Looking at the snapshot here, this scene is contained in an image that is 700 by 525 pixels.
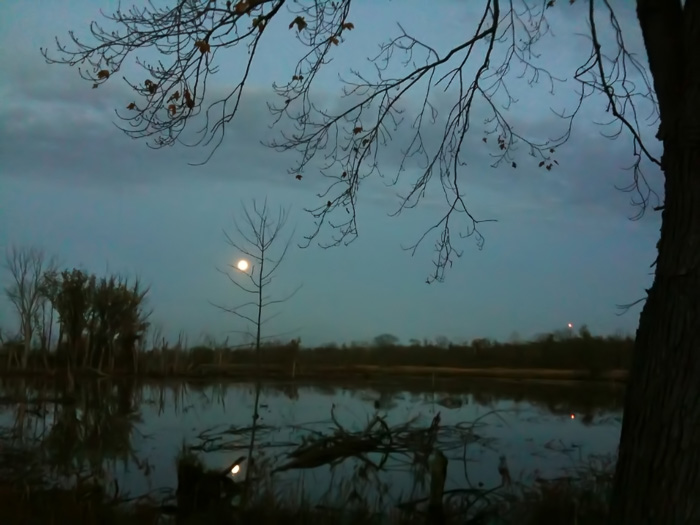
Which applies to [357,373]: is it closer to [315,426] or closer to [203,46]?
[315,426]

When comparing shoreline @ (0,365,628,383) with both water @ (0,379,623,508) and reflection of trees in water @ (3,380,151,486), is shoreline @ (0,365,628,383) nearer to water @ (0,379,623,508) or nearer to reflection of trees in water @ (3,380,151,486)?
water @ (0,379,623,508)

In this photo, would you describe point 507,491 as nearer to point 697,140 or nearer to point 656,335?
point 656,335

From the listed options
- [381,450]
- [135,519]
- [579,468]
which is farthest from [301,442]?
[579,468]

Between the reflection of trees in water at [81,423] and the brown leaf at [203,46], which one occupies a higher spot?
the brown leaf at [203,46]

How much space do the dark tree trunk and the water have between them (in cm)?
383

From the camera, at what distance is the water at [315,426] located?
829 cm

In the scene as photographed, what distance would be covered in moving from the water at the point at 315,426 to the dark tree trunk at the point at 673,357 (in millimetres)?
3826

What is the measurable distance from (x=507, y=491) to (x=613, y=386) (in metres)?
3.94

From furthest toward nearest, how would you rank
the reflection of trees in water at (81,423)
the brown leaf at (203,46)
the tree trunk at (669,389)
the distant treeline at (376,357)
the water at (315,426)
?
→ the distant treeline at (376,357) → the reflection of trees in water at (81,423) → the water at (315,426) → the brown leaf at (203,46) → the tree trunk at (669,389)

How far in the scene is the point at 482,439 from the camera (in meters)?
9.60

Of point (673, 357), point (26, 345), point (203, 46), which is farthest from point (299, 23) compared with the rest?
point (26, 345)

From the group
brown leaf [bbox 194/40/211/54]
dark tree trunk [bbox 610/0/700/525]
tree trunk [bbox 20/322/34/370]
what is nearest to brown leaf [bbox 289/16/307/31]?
brown leaf [bbox 194/40/211/54]

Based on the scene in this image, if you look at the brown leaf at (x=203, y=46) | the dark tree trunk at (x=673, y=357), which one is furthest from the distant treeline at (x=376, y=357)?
the dark tree trunk at (x=673, y=357)

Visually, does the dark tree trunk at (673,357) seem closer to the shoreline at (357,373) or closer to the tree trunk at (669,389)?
the tree trunk at (669,389)
